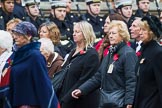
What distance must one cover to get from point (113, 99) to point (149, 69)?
0.98 meters

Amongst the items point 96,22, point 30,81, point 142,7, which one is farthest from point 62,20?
point 30,81

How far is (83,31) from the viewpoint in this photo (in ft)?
35.0

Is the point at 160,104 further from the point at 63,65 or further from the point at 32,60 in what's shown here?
the point at 63,65

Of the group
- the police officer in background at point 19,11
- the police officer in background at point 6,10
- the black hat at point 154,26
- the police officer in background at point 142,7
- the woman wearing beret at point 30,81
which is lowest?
the police officer in background at point 142,7

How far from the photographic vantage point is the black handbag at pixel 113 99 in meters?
9.83

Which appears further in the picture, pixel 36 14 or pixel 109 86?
pixel 36 14

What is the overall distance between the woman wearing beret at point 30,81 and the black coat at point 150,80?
1.13m

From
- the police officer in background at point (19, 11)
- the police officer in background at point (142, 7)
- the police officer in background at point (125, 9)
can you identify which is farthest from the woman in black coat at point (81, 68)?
the police officer in background at point (142, 7)

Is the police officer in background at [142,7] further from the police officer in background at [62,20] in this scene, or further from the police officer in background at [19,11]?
the police officer in background at [19,11]

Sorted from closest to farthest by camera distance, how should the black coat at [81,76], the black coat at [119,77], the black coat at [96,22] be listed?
1. the black coat at [119,77]
2. the black coat at [81,76]
3. the black coat at [96,22]

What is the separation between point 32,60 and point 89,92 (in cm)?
169

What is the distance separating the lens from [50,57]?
1134 centimetres

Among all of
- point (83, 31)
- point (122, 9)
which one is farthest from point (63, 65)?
point (122, 9)

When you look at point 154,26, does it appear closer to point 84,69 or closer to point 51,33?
point 84,69
